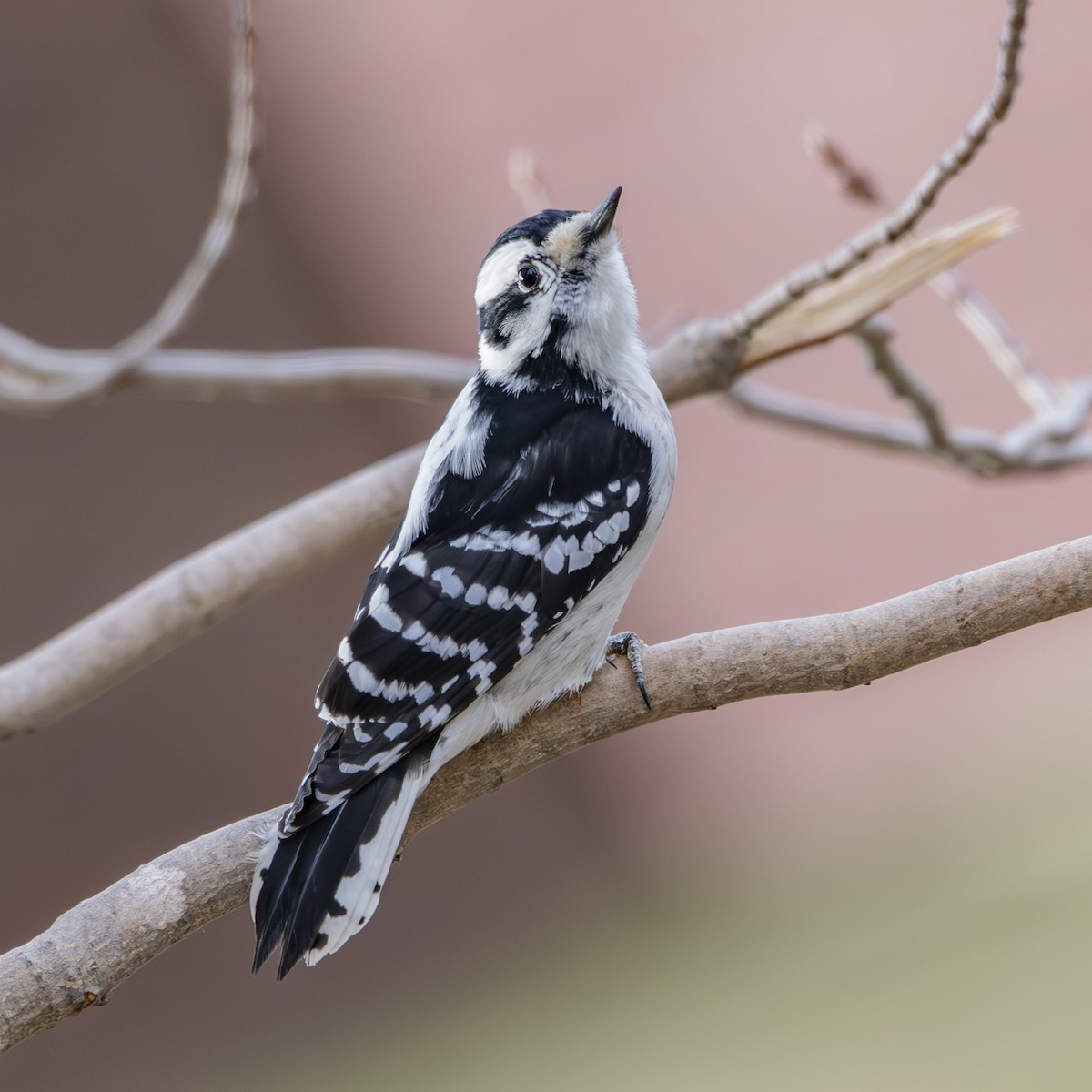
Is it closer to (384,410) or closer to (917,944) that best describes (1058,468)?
(917,944)

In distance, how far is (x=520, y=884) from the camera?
5578 millimetres

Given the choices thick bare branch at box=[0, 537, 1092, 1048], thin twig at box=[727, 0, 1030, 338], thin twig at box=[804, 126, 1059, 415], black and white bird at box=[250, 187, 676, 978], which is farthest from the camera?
thin twig at box=[804, 126, 1059, 415]

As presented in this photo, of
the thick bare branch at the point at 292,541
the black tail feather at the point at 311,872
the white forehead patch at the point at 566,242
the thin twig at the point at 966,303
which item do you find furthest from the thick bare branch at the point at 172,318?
the thin twig at the point at 966,303

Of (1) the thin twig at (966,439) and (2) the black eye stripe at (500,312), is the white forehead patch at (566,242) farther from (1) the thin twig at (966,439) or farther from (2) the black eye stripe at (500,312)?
(1) the thin twig at (966,439)

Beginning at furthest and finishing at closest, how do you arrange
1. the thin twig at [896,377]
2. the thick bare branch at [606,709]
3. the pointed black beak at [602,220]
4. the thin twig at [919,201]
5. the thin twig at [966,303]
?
1. the thin twig at [966,303]
2. the thin twig at [896,377]
3. the pointed black beak at [602,220]
4. the thin twig at [919,201]
5. the thick bare branch at [606,709]

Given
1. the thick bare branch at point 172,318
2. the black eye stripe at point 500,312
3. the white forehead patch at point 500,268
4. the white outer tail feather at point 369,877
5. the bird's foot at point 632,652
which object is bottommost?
the white outer tail feather at point 369,877

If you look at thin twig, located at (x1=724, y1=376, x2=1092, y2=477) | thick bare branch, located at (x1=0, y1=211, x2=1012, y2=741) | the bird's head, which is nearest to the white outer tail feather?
thick bare branch, located at (x1=0, y1=211, x2=1012, y2=741)

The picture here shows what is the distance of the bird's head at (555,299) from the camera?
84.4 inches

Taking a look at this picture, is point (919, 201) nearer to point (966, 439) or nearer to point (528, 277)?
point (528, 277)

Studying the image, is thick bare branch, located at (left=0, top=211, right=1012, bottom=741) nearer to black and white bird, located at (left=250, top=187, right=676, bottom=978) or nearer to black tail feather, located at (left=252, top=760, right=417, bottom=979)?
black and white bird, located at (left=250, top=187, right=676, bottom=978)

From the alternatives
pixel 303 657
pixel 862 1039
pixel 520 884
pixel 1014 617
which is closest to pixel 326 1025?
pixel 520 884

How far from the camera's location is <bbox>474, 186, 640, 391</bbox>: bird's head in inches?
84.4

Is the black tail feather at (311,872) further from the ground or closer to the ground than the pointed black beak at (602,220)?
closer to the ground

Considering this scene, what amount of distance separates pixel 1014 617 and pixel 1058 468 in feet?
3.87
